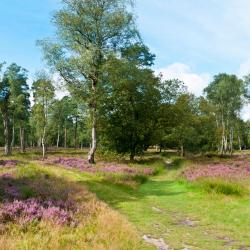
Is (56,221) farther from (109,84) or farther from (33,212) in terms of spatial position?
(109,84)

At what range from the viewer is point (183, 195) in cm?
2194

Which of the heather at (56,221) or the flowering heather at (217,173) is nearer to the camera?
the heather at (56,221)

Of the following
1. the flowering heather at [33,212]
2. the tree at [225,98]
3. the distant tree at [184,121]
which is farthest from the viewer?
the tree at [225,98]

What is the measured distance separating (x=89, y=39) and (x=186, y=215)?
1193 inches

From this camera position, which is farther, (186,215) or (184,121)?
(184,121)

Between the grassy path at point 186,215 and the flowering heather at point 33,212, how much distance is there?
251cm

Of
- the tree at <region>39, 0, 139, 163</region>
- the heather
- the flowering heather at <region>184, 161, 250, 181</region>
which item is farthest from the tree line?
the heather

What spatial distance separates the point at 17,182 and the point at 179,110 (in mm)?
35022

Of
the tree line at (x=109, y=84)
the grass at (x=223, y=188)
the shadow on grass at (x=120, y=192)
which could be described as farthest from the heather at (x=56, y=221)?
the tree line at (x=109, y=84)

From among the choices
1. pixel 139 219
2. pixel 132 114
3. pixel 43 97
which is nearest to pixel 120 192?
pixel 139 219

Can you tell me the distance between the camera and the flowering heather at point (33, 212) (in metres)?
12.6

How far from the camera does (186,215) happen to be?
1669 centimetres

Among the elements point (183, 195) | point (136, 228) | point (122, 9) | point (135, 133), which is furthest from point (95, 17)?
point (136, 228)

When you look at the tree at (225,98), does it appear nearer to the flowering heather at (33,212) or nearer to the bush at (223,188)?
the bush at (223,188)
